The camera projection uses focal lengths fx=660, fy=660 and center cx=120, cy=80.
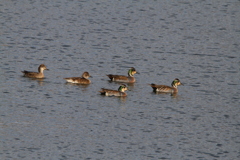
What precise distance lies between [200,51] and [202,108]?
1055cm

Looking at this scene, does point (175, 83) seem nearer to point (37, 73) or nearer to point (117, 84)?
point (117, 84)

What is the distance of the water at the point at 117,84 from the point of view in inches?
871

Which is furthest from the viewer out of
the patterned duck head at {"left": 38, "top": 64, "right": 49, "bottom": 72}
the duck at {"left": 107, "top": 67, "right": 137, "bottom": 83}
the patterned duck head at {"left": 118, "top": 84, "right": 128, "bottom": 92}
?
the duck at {"left": 107, "top": 67, "right": 137, "bottom": 83}

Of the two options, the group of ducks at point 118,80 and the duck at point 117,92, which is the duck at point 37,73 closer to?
the group of ducks at point 118,80

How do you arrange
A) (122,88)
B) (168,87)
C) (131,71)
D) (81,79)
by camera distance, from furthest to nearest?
(131,71), (81,79), (168,87), (122,88)

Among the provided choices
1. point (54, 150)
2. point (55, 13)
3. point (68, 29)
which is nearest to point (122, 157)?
point (54, 150)

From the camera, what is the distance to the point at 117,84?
30984 millimetres

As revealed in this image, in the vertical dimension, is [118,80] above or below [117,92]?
above

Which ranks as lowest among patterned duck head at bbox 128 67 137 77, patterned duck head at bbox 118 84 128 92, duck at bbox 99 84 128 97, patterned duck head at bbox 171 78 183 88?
duck at bbox 99 84 128 97

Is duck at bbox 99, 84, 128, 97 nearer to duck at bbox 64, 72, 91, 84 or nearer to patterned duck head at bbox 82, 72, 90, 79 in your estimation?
duck at bbox 64, 72, 91, 84

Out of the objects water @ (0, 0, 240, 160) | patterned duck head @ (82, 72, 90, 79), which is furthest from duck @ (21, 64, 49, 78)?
patterned duck head @ (82, 72, 90, 79)

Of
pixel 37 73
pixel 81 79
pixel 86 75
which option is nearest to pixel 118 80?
pixel 86 75

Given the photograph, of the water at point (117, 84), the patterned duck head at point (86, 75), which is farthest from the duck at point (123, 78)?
the patterned duck head at point (86, 75)

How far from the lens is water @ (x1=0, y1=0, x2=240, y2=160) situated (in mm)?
22125
